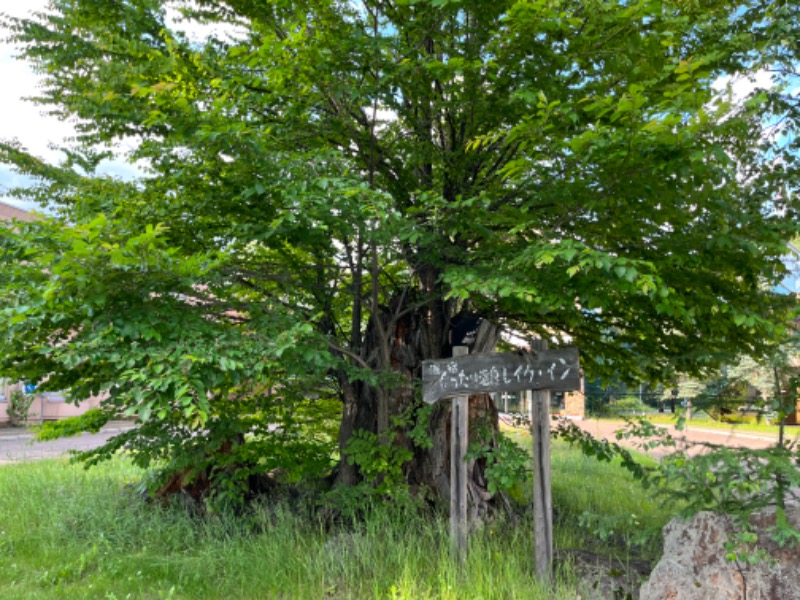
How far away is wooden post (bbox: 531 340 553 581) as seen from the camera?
4039mm

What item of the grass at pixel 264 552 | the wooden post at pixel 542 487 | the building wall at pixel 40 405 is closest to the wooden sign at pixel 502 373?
the wooden post at pixel 542 487

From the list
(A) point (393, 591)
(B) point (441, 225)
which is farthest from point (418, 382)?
(A) point (393, 591)

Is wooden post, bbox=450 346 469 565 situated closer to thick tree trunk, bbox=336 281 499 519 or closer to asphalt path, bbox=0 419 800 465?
thick tree trunk, bbox=336 281 499 519

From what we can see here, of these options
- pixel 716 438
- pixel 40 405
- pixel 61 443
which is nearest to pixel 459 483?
pixel 716 438

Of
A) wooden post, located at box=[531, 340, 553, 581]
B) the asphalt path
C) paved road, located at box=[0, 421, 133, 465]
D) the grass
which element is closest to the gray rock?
the grass

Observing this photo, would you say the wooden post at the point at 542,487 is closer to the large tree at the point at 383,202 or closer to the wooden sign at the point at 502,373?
the wooden sign at the point at 502,373

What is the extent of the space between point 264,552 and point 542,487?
89.2 inches

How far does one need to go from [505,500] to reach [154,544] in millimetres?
3552

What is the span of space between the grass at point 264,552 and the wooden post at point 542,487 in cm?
18

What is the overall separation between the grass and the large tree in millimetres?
793

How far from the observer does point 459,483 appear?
172 inches

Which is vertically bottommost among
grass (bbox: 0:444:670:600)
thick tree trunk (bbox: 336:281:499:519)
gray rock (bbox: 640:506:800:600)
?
grass (bbox: 0:444:670:600)

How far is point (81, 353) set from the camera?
3.35 meters

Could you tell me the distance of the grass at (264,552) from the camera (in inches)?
156
